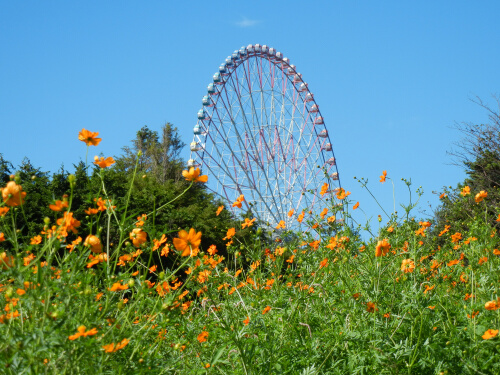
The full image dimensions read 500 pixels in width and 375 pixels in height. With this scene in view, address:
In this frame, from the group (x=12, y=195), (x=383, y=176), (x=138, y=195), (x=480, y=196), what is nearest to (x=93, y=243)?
(x=12, y=195)

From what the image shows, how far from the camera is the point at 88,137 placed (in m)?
1.85

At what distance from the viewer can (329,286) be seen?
285 centimetres

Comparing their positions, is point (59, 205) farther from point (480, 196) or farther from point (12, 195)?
point (480, 196)

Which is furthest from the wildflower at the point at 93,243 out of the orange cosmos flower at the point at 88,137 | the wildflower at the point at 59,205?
the orange cosmos flower at the point at 88,137

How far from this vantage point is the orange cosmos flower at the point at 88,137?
1.83m

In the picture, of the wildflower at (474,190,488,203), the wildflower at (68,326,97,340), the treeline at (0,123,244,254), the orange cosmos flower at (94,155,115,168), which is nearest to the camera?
the wildflower at (68,326,97,340)

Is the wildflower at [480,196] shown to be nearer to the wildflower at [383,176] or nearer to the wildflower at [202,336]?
the wildflower at [383,176]

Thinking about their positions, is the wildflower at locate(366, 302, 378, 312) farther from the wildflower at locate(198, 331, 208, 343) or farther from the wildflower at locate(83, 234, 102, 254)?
the wildflower at locate(83, 234, 102, 254)

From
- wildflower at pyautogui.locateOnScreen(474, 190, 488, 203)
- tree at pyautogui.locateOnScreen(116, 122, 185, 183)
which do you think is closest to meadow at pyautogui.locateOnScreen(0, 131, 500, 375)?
wildflower at pyautogui.locateOnScreen(474, 190, 488, 203)

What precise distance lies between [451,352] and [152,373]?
1150mm

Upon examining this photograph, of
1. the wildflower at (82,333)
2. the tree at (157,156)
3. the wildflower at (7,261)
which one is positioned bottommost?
the wildflower at (82,333)

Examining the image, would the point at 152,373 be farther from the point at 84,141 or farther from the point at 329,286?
the point at 329,286

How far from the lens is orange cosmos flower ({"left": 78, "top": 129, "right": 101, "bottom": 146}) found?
6.00 ft

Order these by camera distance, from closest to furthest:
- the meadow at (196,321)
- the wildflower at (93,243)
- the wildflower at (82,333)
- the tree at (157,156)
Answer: the wildflower at (82,333), the meadow at (196,321), the wildflower at (93,243), the tree at (157,156)
